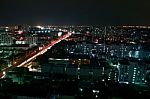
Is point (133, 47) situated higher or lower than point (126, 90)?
higher

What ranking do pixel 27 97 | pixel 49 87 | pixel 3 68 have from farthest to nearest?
pixel 3 68 < pixel 49 87 < pixel 27 97

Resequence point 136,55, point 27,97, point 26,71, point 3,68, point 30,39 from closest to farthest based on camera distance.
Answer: point 27,97 < point 26,71 < point 3,68 < point 136,55 < point 30,39

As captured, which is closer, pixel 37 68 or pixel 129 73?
pixel 129 73

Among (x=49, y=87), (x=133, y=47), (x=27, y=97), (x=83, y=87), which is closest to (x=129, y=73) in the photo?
(x=83, y=87)

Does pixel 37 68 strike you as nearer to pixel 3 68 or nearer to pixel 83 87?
pixel 3 68

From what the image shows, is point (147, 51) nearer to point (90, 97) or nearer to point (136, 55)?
point (136, 55)

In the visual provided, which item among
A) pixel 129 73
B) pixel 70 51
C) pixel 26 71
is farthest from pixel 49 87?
pixel 70 51

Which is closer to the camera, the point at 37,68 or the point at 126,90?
the point at 126,90

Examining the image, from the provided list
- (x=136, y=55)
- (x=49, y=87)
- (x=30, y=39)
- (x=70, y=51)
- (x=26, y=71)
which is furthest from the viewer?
(x=30, y=39)

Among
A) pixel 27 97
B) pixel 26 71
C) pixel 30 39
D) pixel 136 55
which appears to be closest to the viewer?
pixel 27 97
